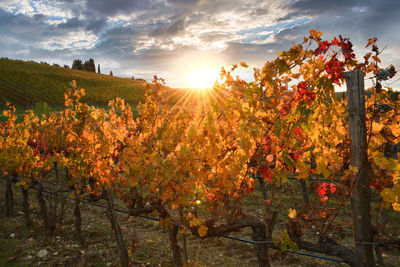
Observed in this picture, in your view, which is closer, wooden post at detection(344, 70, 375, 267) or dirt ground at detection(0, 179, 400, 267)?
wooden post at detection(344, 70, 375, 267)

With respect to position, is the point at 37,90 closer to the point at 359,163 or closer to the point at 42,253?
the point at 42,253

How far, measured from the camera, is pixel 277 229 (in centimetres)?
634

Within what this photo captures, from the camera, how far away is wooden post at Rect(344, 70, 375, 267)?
6.70 feet

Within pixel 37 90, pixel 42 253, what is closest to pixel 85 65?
pixel 37 90

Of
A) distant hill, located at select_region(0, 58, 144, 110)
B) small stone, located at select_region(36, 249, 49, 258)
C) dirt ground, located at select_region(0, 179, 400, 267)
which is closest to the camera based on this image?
dirt ground, located at select_region(0, 179, 400, 267)

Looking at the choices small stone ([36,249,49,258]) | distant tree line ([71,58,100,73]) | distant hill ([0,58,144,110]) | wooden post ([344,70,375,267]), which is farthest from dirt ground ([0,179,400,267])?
distant tree line ([71,58,100,73])

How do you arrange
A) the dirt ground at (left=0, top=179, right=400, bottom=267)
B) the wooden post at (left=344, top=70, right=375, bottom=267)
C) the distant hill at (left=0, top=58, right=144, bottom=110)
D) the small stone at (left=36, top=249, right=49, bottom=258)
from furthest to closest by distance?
the distant hill at (left=0, top=58, right=144, bottom=110)
the small stone at (left=36, top=249, right=49, bottom=258)
the dirt ground at (left=0, top=179, right=400, bottom=267)
the wooden post at (left=344, top=70, right=375, bottom=267)

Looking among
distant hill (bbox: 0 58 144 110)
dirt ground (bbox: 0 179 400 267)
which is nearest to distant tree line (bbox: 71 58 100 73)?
distant hill (bbox: 0 58 144 110)

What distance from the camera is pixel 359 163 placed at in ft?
6.81

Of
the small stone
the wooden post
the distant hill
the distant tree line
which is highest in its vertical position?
the distant tree line

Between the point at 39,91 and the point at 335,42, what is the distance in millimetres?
43374

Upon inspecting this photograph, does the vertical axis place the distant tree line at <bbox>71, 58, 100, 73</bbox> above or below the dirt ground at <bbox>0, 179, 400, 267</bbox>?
above

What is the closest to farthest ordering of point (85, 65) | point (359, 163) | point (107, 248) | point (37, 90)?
point (359, 163) < point (107, 248) < point (37, 90) < point (85, 65)

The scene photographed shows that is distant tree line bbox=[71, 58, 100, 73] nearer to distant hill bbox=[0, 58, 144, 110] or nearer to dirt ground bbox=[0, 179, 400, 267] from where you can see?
distant hill bbox=[0, 58, 144, 110]
